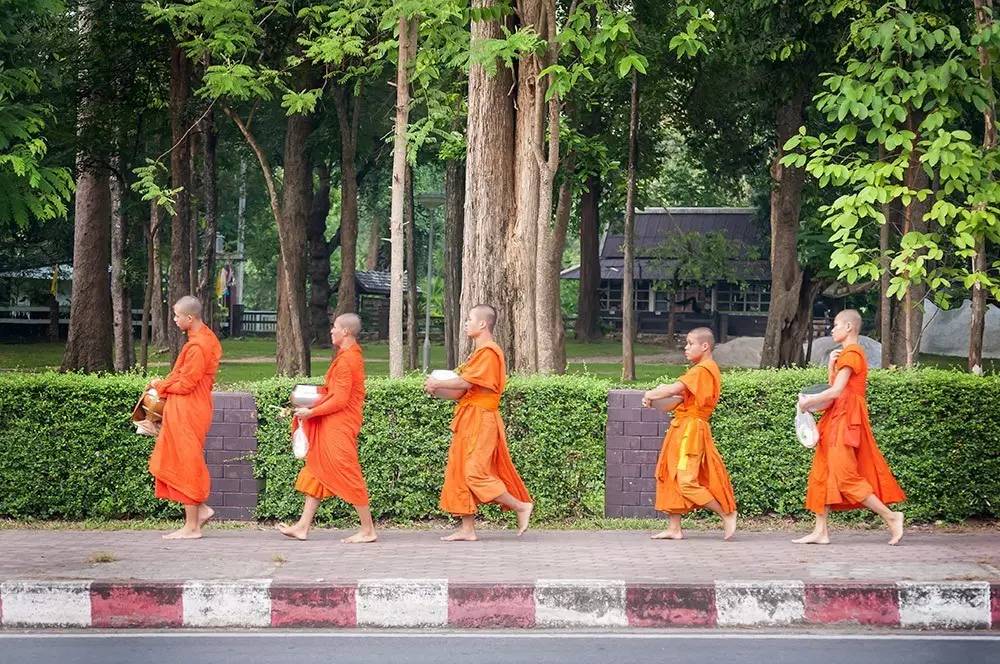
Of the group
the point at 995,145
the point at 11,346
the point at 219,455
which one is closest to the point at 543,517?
the point at 219,455

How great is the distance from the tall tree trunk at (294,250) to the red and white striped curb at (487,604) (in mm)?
18347

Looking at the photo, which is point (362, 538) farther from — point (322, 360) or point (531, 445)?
point (322, 360)

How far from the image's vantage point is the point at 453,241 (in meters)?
30.9

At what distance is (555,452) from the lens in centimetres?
1239

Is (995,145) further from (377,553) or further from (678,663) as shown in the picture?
(678,663)

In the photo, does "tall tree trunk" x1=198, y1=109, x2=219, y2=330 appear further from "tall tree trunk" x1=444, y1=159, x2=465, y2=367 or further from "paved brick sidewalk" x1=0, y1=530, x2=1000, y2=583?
"paved brick sidewalk" x1=0, y1=530, x2=1000, y2=583

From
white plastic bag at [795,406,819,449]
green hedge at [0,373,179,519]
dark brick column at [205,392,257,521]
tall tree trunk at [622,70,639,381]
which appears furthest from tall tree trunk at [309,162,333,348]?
white plastic bag at [795,406,819,449]

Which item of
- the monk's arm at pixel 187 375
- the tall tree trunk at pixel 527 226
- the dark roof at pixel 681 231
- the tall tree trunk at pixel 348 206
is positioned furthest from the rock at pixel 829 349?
the monk's arm at pixel 187 375

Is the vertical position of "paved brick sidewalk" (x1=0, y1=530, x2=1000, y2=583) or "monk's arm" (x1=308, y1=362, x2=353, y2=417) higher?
"monk's arm" (x1=308, y1=362, x2=353, y2=417)

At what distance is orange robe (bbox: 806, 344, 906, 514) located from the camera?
10984 millimetres

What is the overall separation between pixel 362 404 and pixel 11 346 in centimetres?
3820

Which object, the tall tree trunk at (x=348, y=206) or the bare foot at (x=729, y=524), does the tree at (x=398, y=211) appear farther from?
the tall tree trunk at (x=348, y=206)

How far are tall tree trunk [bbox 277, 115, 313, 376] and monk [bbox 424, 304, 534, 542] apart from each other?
1621 centimetres

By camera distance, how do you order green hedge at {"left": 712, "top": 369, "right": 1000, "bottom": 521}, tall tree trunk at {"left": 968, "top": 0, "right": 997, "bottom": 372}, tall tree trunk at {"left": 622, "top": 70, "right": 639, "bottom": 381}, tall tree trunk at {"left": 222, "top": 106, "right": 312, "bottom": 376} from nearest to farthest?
green hedge at {"left": 712, "top": 369, "right": 1000, "bottom": 521} → tall tree trunk at {"left": 968, "top": 0, "right": 997, "bottom": 372} → tall tree trunk at {"left": 222, "top": 106, "right": 312, "bottom": 376} → tall tree trunk at {"left": 622, "top": 70, "right": 639, "bottom": 381}
